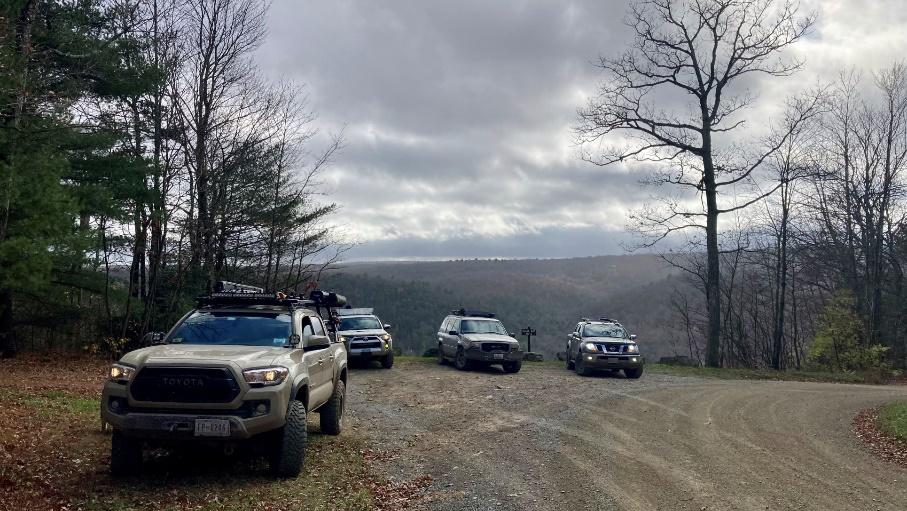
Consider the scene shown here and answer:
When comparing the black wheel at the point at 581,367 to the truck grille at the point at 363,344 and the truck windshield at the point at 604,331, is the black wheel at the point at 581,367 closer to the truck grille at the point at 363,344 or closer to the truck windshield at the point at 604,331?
the truck windshield at the point at 604,331

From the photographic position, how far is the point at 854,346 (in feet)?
97.3

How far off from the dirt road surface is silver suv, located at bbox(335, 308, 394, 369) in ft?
12.5

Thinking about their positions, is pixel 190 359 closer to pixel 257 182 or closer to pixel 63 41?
pixel 63 41

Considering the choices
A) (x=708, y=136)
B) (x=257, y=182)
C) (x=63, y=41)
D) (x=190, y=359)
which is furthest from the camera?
(x=708, y=136)

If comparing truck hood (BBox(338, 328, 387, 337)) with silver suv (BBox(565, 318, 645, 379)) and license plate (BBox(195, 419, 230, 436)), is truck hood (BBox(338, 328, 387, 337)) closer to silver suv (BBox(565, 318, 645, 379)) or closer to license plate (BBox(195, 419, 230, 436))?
silver suv (BBox(565, 318, 645, 379))

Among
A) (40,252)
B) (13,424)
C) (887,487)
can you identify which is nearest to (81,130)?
(40,252)

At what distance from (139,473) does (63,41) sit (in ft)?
40.5

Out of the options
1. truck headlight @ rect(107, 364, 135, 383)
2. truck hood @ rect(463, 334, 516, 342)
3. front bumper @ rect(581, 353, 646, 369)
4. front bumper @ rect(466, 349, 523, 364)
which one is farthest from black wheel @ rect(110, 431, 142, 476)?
front bumper @ rect(581, 353, 646, 369)

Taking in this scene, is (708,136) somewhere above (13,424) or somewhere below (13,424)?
above

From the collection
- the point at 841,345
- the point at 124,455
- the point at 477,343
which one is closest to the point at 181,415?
the point at 124,455

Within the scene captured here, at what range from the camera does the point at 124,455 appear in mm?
7211

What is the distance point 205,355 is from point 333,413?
352 centimetres

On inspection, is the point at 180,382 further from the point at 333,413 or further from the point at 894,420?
the point at 894,420

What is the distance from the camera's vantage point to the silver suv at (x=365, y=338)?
71.0 ft
